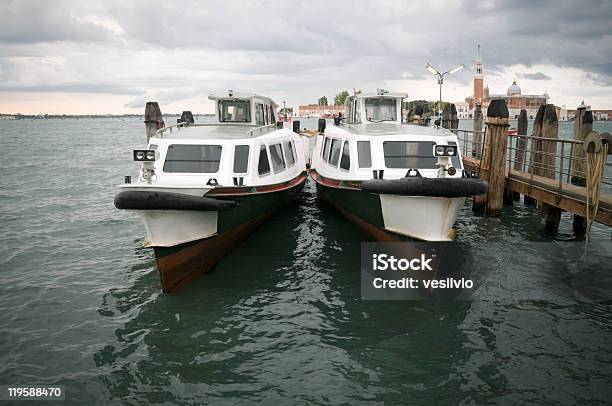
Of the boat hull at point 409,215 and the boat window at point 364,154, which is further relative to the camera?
the boat window at point 364,154

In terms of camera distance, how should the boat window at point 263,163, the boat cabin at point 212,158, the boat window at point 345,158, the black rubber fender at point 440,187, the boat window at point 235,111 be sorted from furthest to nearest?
1. the boat window at point 235,111
2. the boat window at point 345,158
3. the boat window at point 263,163
4. the boat cabin at point 212,158
5. the black rubber fender at point 440,187

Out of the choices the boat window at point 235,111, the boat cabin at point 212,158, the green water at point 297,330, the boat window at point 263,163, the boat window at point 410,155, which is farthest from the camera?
the boat window at point 235,111

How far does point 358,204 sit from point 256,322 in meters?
4.77

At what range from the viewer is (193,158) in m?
12.1

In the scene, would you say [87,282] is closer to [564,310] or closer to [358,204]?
[358,204]

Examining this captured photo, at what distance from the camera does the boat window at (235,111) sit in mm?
17359

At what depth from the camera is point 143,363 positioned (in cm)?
799

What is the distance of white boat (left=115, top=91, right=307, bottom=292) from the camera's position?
9969 mm

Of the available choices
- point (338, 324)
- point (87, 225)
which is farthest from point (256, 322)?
point (87, 225)

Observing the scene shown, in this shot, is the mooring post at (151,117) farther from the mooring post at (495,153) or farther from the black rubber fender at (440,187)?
the black rubber fender at (440,187)

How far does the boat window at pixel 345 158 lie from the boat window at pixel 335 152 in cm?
55

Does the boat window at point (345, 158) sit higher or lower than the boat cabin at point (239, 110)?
lower

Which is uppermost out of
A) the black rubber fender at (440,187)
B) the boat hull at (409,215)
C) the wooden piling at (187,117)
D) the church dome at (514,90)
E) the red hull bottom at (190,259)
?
the church dome at (514,90)

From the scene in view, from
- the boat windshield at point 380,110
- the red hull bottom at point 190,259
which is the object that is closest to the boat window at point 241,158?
the red hull bottom at point 190,259
